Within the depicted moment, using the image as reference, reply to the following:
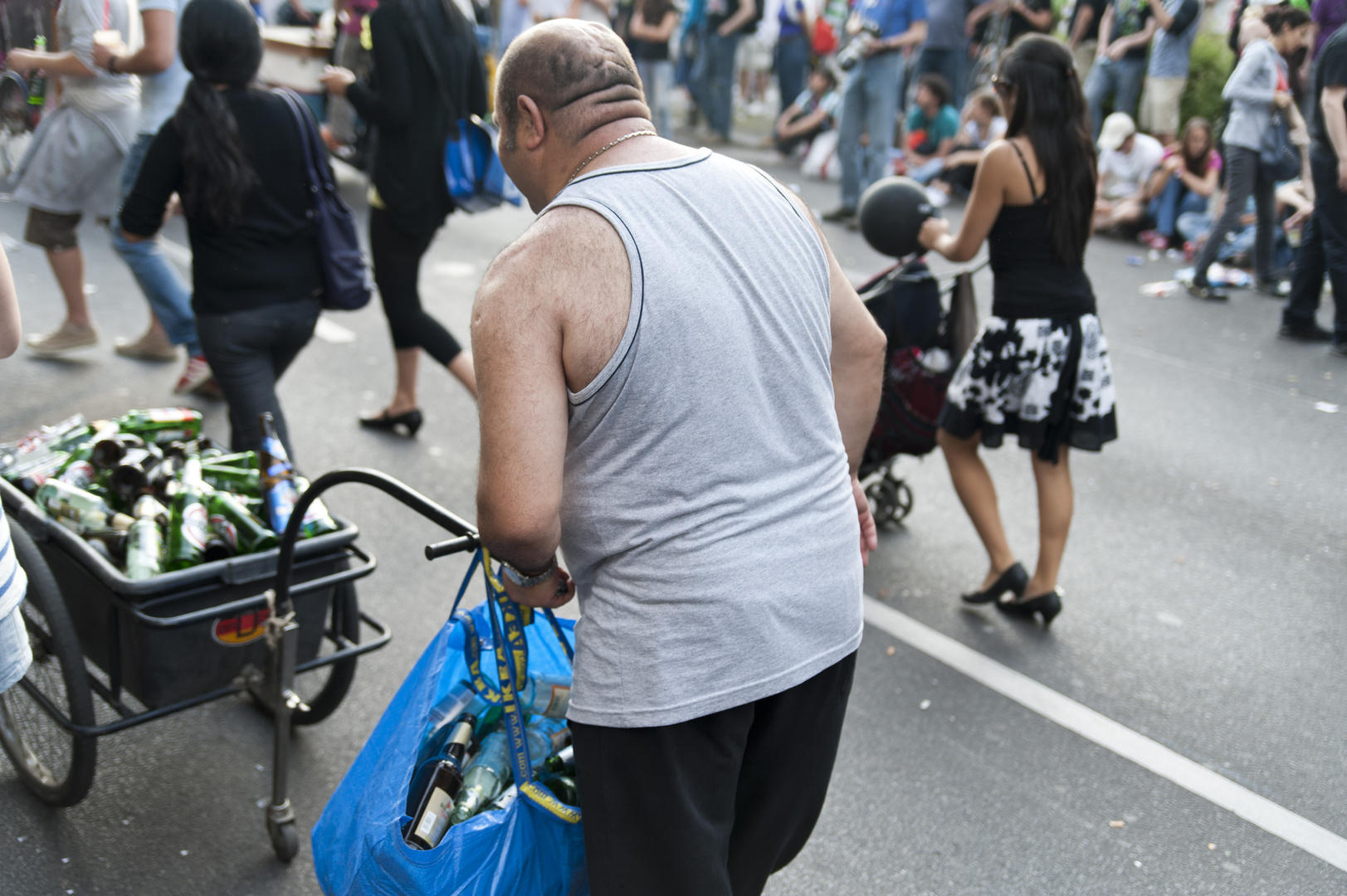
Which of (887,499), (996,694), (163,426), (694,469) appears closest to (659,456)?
(694,469)

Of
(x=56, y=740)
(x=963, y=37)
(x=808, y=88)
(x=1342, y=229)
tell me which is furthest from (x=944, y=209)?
(x=56, y=740)

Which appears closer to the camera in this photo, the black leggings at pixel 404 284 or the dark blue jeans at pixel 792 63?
the black leggings at pixel 404 284

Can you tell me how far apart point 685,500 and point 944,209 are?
991 centimetres

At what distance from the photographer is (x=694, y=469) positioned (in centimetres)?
169

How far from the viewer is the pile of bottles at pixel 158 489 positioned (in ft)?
8.61

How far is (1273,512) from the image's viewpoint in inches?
197

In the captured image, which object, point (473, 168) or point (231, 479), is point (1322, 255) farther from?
point (231, 479)

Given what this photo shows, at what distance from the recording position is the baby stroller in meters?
3.95

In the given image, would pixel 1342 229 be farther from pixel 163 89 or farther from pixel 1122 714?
pixel 163 89

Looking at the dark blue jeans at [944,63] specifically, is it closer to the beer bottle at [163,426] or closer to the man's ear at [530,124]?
the beer bottle at [163,426]

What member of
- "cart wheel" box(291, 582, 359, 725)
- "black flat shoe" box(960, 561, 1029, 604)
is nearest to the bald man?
"cart wheel" box(291, 582, 359, 725)

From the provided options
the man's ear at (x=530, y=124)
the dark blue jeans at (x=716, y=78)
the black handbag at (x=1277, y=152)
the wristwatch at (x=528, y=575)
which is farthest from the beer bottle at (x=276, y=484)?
the dark blue jeans at (x=716, y=78)

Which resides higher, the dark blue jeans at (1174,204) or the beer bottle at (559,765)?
the beer bottle at (559,765)

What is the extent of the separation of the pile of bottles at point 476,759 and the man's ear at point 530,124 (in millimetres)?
916
